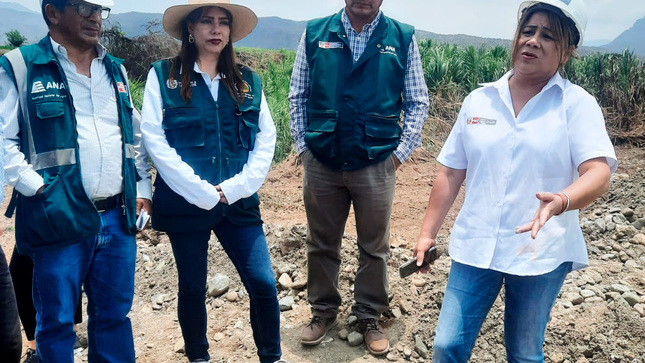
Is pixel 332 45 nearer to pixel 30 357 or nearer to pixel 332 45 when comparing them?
pixel 332 45

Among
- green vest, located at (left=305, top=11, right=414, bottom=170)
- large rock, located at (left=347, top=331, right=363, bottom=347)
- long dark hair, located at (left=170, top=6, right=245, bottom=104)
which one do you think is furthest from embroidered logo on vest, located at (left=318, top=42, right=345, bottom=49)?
large rock, located at (left=347, top=331, right=363, bottom=347)

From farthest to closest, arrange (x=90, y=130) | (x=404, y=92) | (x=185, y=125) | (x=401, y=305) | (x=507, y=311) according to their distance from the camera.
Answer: (x=401, y=305), (x=404, y=92), (x=185, y=125), (x=90, y=130), (x=507, y=311)

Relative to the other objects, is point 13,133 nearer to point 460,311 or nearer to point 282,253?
point 460,311

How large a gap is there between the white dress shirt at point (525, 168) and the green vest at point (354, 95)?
0.91 m

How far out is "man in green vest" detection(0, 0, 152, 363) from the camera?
7.35 feet

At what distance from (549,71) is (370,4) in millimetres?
1235

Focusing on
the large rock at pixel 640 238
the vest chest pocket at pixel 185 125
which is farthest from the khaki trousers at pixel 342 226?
the large rock at pixel 640 238

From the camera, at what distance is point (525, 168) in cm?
198

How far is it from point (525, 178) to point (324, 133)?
1.29 metres

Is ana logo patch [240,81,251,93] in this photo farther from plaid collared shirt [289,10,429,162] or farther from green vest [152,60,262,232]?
plaid collared shirt [289,10,429,162]

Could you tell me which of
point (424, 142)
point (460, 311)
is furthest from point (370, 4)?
point (424, 142)

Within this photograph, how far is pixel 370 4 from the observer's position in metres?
2.96

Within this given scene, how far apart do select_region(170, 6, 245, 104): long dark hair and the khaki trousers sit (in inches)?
26.8

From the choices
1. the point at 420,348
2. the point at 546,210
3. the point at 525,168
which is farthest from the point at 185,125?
the point at 420,348
